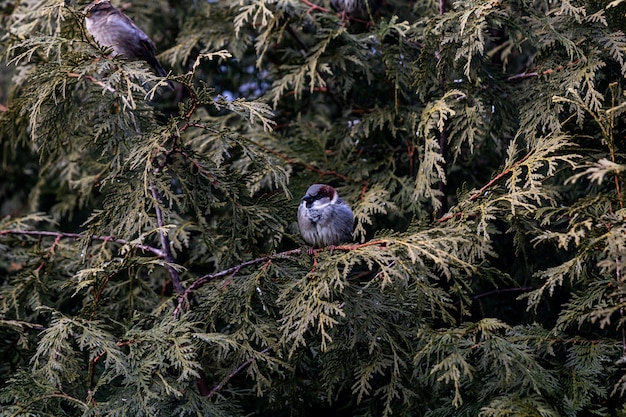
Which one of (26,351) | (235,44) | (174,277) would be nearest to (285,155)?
(235,44)

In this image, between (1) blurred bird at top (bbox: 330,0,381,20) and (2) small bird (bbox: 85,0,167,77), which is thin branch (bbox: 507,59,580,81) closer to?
(1) blurred bird at top (bbox: 330,0,381,20)

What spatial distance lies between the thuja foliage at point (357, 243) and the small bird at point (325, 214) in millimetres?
126

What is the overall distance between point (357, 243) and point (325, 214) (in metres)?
0.33

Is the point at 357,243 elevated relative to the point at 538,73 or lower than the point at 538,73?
lower

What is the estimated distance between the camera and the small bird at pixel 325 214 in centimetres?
318

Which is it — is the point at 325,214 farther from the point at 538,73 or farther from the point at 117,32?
the point at 117,32

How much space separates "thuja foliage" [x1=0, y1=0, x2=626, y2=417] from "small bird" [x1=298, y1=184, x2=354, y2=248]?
0.13 metres

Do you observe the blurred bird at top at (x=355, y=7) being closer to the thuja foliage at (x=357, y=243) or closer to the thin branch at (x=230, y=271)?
the thuja foliage at (x=357, y=243)

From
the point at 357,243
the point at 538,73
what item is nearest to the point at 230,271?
the point at 357,243

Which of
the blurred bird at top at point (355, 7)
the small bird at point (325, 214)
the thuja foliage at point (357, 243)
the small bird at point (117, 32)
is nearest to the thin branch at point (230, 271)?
the thuja foliage at point (357, 243)

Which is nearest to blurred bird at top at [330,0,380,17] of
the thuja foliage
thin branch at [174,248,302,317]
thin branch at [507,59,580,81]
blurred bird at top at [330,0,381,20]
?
blurred bird at top at [330,0,381,20]

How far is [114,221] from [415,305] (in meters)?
1.21

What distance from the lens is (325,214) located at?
3170mm

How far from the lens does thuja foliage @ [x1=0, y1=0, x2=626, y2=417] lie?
7.52 ft
